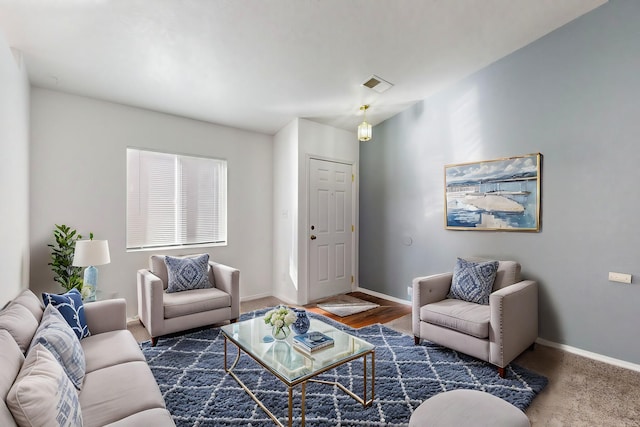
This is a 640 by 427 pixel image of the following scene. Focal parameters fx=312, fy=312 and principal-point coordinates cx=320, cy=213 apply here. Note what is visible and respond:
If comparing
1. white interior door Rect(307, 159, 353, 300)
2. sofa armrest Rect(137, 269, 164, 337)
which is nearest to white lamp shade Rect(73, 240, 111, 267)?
sofa armrest Rect(137, 269, 164, 337)

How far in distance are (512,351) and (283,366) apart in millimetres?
1861

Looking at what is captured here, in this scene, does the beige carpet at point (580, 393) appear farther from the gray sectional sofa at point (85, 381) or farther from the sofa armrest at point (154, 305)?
the sofa armrest at point (154, 305)

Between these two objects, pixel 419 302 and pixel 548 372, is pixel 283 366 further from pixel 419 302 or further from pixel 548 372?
pixel 548 372

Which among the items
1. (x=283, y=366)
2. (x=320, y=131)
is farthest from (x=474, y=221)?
(x=283, y=366)

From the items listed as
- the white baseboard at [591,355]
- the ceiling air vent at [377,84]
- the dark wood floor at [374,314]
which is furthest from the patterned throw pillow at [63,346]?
the white baseboard at [591,355]

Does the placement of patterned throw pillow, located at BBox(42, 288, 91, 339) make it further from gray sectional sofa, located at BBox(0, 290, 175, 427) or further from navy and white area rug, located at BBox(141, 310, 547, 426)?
navy and white area rug, located at BBox(141, 310, 547, 426)

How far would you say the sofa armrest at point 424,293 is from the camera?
2932 mm

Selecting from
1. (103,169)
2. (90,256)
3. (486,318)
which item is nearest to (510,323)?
(486,318)

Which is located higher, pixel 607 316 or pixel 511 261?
pixel 511 261

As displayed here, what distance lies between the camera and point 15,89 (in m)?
2.29

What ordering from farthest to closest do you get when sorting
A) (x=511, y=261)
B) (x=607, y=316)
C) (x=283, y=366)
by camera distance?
(x=511, y=261) → (x=607, y=316) → (x=283, y=366)

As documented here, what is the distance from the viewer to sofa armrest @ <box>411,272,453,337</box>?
2.93m

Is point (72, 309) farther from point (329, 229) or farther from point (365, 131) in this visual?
point (365, 131)

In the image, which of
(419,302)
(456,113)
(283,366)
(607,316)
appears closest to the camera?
(283,366)
